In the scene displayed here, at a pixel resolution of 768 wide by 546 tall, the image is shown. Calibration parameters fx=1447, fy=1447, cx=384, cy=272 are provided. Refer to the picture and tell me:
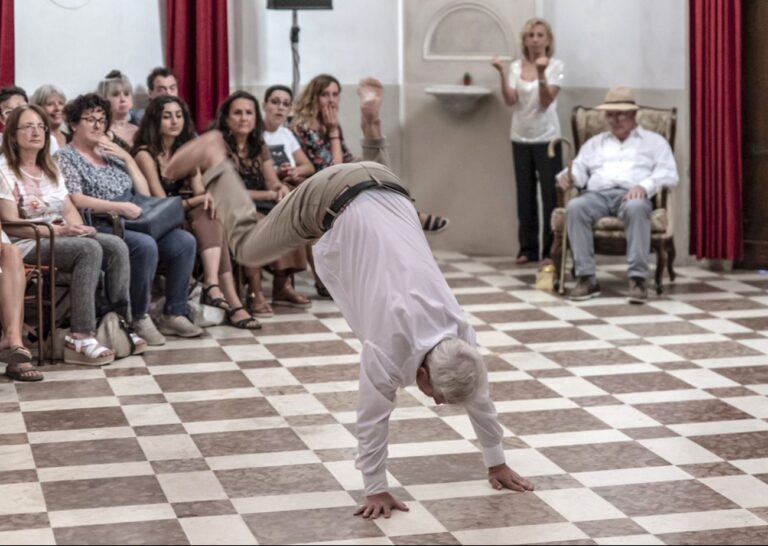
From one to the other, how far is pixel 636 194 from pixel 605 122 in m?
0.85

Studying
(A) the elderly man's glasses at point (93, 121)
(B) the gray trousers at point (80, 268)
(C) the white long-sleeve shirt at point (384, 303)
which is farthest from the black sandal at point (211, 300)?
(C) the white long-sleeve shirt at point (384, 303)

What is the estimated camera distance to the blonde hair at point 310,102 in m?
8.54

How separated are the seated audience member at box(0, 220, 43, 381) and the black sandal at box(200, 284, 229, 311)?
1333mm

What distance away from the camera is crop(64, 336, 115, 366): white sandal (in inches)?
264

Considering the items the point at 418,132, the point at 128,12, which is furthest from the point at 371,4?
the point at 128,12

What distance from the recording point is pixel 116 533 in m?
4.39

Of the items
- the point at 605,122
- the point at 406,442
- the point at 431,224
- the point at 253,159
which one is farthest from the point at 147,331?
the point at 605,122

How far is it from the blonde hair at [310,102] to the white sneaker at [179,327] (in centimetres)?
171

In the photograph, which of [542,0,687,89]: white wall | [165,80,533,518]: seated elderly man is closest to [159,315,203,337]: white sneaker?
[165,80,533,518]: seated elderly man

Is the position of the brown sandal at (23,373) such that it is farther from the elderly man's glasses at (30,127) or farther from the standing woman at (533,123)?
the standing woman at (533,123)

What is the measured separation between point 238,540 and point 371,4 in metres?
6.08

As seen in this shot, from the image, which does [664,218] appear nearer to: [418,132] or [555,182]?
[555,182]

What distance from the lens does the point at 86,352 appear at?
22.0 ft

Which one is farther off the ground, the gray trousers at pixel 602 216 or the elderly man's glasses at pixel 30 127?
the elderly man's glasses at pixel 30 127
